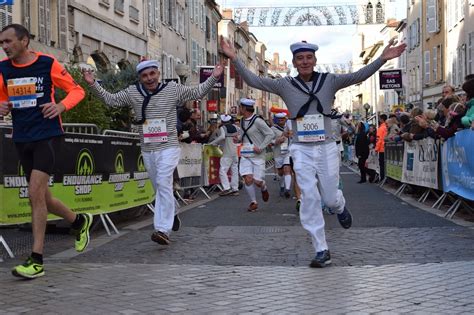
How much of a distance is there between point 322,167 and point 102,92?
8.90ft

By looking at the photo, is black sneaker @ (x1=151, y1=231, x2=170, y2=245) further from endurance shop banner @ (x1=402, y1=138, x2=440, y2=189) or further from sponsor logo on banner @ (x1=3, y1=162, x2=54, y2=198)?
endurance shop banner @ (x1=402, y1=138, x2=440, y2=189)

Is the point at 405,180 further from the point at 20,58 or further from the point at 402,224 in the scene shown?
the point at 20,58

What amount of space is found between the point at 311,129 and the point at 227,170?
37.6 feet

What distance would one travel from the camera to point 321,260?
710cm

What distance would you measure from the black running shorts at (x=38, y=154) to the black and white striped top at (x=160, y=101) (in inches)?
71.7

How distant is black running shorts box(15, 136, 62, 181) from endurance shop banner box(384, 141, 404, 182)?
12179 millimetres

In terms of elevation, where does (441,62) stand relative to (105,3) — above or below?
below

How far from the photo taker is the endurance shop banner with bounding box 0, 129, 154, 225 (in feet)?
26.3

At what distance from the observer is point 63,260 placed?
24.8 feet

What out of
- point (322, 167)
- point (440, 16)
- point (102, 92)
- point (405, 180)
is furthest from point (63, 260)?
point (440, 16)

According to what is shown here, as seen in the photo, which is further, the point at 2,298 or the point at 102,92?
the point at 102,92

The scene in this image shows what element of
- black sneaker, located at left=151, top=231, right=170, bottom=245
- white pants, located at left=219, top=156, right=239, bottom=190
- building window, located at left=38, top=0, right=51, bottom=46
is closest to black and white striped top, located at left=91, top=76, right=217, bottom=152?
black sneaker, located at left=151, top=231, right=170, bottom=245

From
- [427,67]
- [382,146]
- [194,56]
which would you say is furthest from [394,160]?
[194,56]

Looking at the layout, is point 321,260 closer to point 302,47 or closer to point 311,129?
point 311,129
